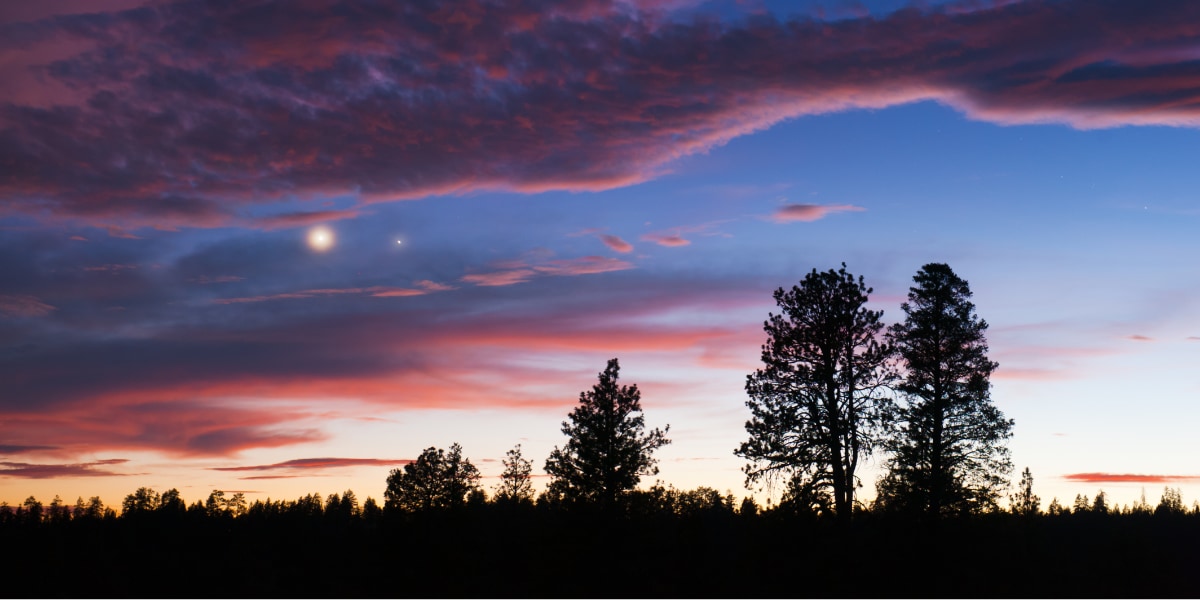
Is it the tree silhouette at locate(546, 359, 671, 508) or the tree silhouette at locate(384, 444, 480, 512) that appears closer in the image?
the tree silhouette at locate(546, 359, 671, 508)

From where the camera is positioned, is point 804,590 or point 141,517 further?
point 141,517

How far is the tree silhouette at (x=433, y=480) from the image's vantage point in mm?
74750

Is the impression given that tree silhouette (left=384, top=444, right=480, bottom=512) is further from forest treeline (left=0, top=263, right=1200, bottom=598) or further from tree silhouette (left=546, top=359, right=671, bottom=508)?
tree silhouette (left=546, top=359, right=671, bottom=508)

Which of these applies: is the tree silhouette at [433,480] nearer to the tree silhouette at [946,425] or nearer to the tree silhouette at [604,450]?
the tree silhouette at [604,450]

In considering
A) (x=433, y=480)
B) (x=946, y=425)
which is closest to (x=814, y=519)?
(x=946, y=425)

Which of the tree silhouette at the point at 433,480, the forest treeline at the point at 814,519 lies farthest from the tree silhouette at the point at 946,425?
the tree silhouette at the point at 433,480

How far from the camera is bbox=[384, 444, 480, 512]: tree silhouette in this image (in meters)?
74.8

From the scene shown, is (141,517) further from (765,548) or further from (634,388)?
(765,548)

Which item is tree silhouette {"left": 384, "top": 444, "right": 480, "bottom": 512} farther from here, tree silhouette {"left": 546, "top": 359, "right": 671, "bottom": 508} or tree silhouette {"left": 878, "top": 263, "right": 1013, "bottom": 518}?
tree silhouette {"left": 878, "top": 263, "right": 1013, "bottom": 518}

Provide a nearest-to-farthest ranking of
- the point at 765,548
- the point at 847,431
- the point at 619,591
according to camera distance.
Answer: the point at 847,431 → the point at 765,548 → the point at 619,591

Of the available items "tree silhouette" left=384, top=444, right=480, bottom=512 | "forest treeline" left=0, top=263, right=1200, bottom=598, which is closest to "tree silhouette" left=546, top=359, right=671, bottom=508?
"forest treeline" left=0, top=263, right=1200, bottom=598

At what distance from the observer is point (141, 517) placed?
125312 millimetres

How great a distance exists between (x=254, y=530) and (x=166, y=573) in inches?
841

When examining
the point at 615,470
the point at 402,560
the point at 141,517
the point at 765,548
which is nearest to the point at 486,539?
the point at 402,560
